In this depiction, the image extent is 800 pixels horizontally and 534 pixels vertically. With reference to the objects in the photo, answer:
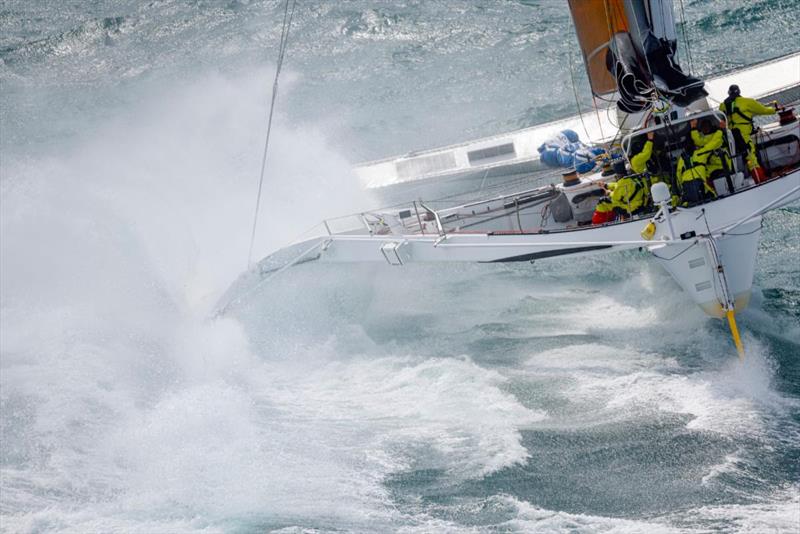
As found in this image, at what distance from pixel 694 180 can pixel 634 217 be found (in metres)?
0.77

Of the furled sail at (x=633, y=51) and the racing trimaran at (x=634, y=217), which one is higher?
the furled sail at (x=633, y=51)

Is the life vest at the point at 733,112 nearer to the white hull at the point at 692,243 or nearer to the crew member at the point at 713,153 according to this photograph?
the crew member at the point at 713,153

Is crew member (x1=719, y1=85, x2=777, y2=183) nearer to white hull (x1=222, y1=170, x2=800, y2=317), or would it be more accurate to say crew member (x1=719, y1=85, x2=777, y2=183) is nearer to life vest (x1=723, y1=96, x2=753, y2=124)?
life vest (x1=723, y1=96, x2=753, y2=124)

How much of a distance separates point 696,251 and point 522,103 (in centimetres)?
836

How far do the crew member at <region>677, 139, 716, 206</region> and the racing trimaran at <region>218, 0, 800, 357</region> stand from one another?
15 cm

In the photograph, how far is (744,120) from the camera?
1059cm

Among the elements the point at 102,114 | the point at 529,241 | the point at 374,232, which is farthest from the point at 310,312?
the point at 102,114

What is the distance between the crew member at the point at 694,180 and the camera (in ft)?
34.0

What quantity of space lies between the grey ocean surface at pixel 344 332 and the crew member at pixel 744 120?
6.19 ft

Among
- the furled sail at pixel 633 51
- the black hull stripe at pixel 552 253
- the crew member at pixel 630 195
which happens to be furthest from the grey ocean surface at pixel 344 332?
the furled sail at pixel 633 51

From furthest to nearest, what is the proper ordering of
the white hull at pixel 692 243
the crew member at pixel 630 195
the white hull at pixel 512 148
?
the white hull at pixel 512 148 < the crew member at pixel 630 195 < the white hull at pixel 692 243

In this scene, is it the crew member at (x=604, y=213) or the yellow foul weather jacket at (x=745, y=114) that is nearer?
the yellow foul weather jacket at (x=745, y=114)

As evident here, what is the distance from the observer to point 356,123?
19.3 m

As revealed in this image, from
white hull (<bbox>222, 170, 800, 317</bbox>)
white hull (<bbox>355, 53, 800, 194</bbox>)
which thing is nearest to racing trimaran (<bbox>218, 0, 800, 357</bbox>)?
white hull (<bbox>222, 170, 800, 317</bbox>)
